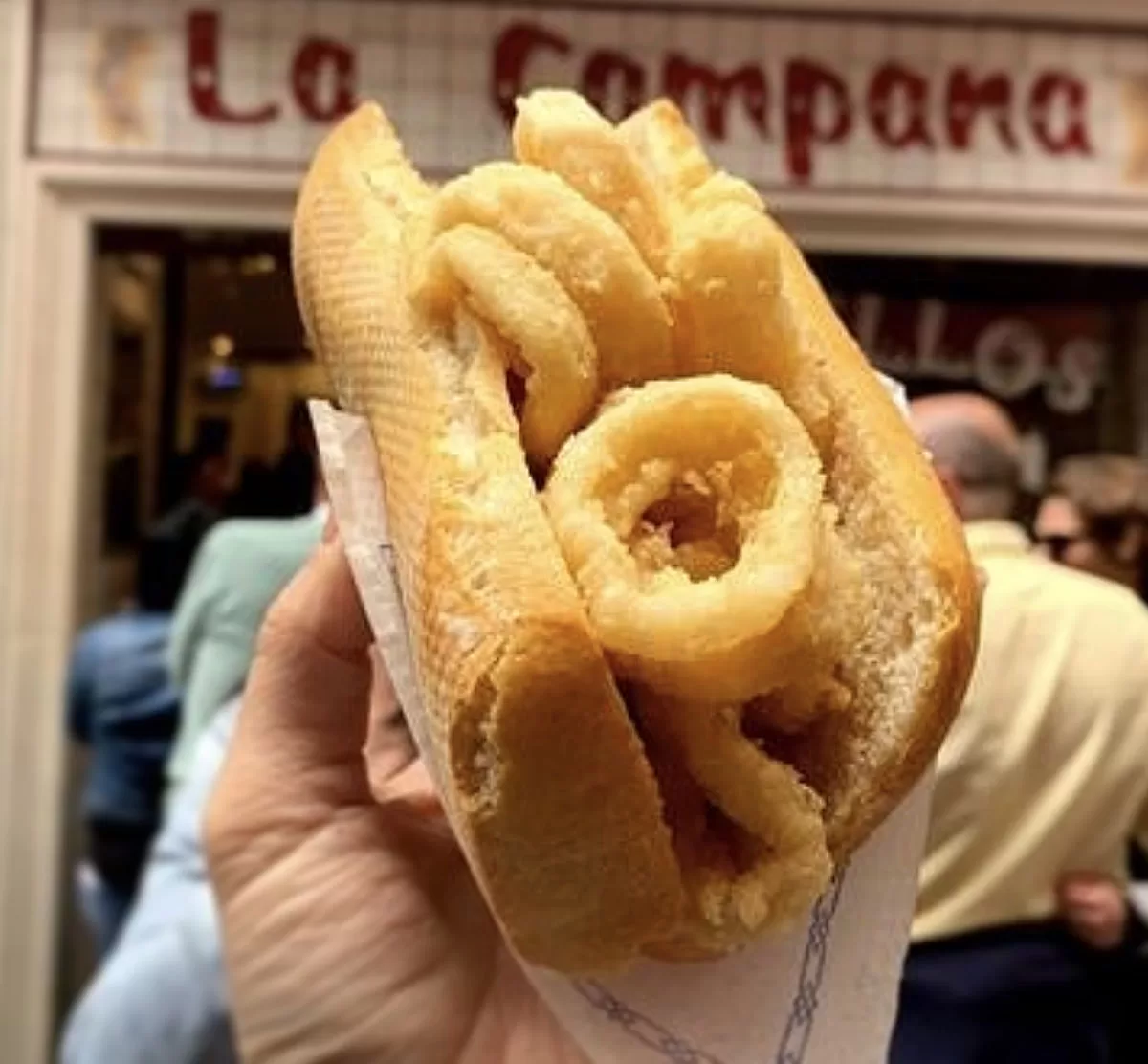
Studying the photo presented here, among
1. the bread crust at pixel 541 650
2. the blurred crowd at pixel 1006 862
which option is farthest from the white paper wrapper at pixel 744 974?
the blurred crowd at pixel 1006 862

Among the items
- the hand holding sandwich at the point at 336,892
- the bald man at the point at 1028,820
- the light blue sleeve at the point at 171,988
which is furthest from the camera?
the light blue sleeve at the point at 171,988

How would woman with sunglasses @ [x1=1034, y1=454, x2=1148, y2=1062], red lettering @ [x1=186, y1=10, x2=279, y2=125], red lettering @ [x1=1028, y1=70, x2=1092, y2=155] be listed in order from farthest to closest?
red lettering @ [x1=1028, y1=70, x2=1092, y2=155] → red lettering @ [x1=186, y1=10, x2=279, y2=125] → woman with sunglasses @ [x1=1034, y1=454, x2=1148, y2=1062]

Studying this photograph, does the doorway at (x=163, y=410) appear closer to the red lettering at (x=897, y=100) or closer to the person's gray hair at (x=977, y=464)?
the red lettering at (x=897, y=100)

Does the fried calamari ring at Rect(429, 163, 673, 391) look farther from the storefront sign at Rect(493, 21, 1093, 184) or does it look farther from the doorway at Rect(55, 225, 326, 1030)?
the doorway at Rect(55, 225, 326, 1030)

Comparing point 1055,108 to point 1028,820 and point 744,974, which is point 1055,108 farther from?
point 744,974

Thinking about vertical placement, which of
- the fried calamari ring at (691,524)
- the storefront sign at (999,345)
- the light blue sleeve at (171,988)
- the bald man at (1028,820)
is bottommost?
the light blue sleeve at (171,988)

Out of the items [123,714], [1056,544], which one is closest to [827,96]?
[1056,544]

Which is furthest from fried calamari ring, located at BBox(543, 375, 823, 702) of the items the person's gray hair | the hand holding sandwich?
the person's gray hair
